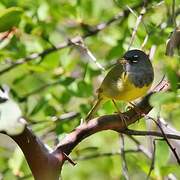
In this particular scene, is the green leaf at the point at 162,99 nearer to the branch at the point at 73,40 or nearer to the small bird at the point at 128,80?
the small bird at the point at 128,80

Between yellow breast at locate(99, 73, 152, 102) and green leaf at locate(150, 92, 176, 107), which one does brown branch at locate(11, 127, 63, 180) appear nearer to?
green leaf at locate(150, 92, 176, 107)

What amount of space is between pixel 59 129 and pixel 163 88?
3.41 ft

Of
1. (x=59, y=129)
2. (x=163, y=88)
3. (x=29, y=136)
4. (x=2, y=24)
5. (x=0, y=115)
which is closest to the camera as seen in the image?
(x=0, y=115)

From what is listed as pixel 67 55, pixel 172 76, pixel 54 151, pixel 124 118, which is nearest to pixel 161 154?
pixel 124 118

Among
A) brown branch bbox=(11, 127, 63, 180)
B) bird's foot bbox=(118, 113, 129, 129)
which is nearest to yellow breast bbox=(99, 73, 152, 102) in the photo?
bird's foot bbox=(118, 113, 129, 129)

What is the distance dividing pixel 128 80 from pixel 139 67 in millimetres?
87

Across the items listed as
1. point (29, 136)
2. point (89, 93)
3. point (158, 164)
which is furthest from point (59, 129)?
point (29, 136)

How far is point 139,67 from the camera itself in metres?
2.51

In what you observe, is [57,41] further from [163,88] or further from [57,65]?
→ [163,88]

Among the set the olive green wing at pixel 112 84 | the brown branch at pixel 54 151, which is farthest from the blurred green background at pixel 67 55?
the brown branch at pixel 54 151

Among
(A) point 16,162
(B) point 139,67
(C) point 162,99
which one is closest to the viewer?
(C) point 162,99

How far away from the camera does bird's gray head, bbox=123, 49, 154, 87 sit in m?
2.38

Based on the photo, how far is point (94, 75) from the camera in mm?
2828

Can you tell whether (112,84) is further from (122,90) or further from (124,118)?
(124,118)
